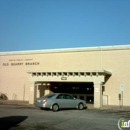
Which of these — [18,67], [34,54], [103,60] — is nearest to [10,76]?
[18,67]

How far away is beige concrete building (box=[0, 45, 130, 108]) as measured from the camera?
84.9ft

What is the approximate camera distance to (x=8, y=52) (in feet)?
110

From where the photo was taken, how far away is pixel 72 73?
26000mm

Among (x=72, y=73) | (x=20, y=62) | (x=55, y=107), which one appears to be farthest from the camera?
(x=20, y=62)

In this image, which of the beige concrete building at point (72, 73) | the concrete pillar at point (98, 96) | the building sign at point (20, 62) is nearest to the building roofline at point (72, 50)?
the beige concrete building at point (72, 73)

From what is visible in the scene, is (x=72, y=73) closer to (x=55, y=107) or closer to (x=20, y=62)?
(x=55, y=107)

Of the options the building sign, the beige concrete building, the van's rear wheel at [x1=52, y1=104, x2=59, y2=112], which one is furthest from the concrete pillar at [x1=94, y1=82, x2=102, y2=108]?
the building sign

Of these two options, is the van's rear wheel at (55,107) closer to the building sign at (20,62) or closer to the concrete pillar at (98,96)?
the concrete pillar at (98,96)

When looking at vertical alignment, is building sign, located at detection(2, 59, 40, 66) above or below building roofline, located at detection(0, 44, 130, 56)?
below

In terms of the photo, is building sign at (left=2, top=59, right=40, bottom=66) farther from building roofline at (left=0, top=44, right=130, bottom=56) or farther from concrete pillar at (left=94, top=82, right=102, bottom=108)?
concrete pillar at (left=94, top=82, right=102, bottom=108)

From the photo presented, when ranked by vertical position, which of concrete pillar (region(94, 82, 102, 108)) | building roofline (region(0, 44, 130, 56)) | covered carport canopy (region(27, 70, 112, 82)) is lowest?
concrete pillar (region(94, 82, 102, 108))

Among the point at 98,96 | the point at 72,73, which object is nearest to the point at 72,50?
the point at 72,73

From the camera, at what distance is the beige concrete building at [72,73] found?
84.9 feet

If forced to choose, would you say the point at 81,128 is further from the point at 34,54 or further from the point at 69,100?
the point at 34,54
